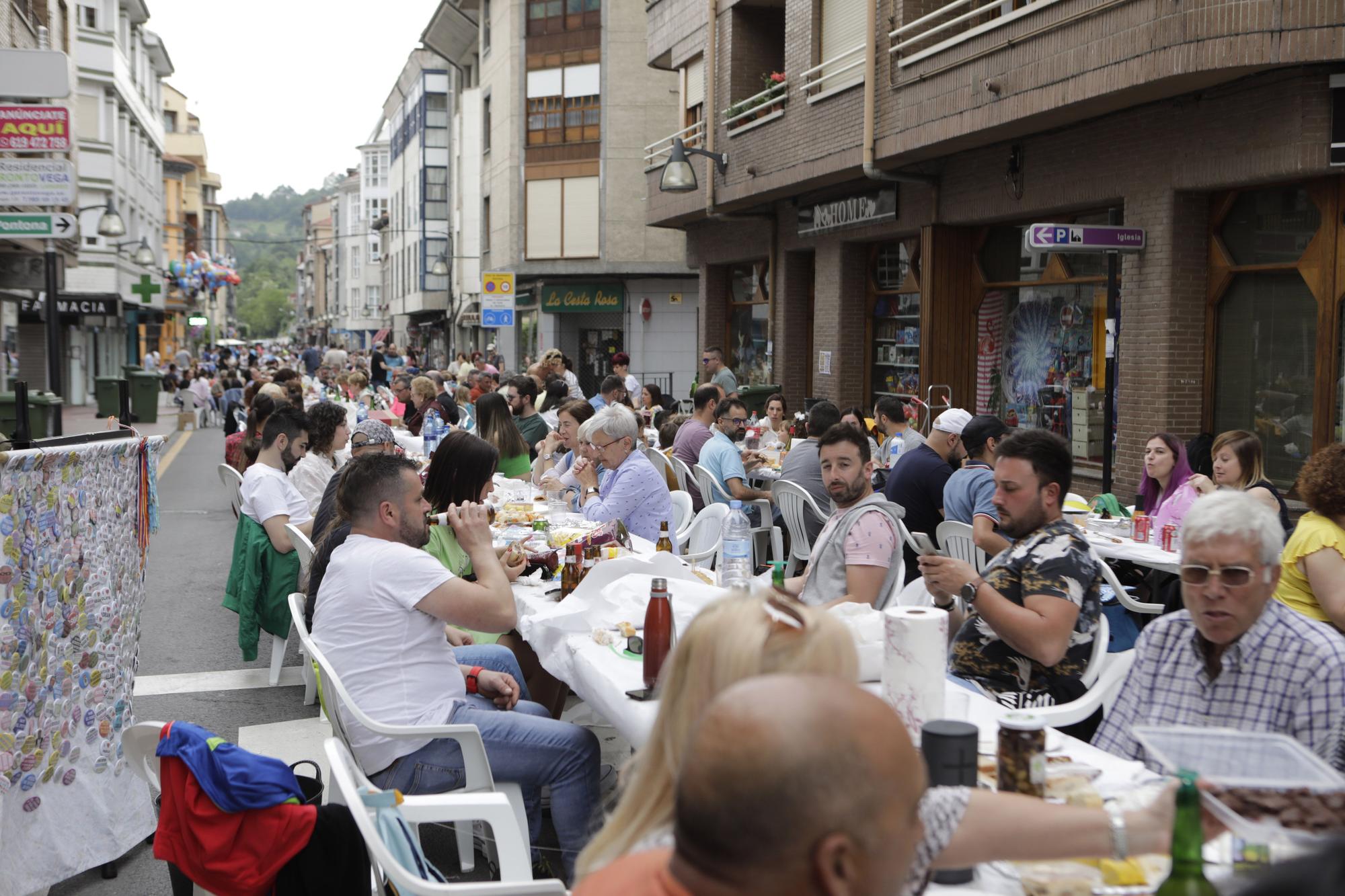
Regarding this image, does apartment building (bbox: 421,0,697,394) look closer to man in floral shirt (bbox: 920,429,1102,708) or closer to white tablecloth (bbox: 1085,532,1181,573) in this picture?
white tablecloth (bbox: 1085,532,1181,573)

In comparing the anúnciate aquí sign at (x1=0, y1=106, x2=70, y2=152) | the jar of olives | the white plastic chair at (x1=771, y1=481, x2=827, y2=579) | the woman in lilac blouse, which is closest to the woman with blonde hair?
the jar of olives

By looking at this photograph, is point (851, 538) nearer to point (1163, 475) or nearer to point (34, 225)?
point (1163, 475)

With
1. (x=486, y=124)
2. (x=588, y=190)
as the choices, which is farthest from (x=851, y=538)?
(x=486, y=124)

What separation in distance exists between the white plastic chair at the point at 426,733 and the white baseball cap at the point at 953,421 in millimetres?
5056

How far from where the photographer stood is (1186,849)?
6.67 ft

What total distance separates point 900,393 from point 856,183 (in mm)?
3137

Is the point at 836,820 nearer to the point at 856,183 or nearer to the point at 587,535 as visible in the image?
the point at 587,535

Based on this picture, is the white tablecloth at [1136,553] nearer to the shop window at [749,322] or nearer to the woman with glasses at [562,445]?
the woman with glasses at [562,445]

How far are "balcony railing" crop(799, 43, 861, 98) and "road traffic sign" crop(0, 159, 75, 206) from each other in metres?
9.49

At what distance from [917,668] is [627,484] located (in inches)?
193

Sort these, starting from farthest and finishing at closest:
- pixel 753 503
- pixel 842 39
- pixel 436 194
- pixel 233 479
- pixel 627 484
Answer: pixel 436 194, pixel 842 39, pixel 753 503, pixel 233 479, pixel 627 484

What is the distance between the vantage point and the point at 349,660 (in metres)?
4.35

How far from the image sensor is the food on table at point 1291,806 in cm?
197

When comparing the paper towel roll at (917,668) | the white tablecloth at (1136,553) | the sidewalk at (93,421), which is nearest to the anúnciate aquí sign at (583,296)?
the sidewalk at (93,421)
